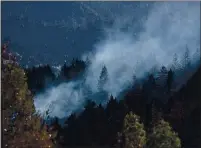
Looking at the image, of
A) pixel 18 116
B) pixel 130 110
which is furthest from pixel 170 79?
pixel 18 116

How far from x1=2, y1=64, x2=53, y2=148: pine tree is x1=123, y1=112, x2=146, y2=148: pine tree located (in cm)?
384

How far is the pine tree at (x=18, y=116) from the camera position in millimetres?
8445

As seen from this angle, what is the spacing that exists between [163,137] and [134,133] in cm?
78

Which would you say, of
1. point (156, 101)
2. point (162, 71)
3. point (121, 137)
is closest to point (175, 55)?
point (162, 71)

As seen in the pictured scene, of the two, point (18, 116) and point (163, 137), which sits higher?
point (163, 137)

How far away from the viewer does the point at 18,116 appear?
8938 mm

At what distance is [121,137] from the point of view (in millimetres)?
13594

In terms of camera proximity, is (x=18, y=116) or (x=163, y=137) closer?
(x=18, y=116)

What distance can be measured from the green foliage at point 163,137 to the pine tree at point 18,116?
413 cm

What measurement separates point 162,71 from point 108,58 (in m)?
1.95

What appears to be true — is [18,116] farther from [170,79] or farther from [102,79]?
[170,79]

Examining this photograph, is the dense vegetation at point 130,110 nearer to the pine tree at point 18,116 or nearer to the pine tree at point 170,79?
the pine tree at point 170,79

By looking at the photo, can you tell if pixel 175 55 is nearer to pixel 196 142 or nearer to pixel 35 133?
pixel 196 142

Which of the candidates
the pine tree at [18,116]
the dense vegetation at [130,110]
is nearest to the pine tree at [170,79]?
the dense vegetation at [130,110]
